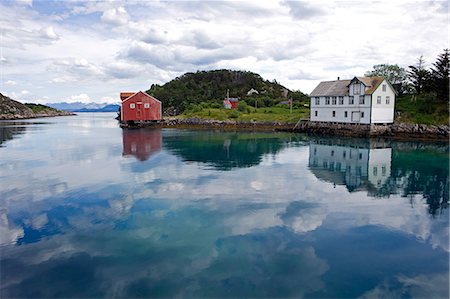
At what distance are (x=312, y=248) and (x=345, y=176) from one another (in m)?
12.0

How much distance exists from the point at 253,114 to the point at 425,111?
95.1ft

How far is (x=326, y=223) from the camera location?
12.8 metres

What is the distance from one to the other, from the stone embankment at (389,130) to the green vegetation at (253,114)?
9.14 m

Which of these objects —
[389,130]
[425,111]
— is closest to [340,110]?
[389,130]

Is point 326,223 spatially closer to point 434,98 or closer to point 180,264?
point 180,264

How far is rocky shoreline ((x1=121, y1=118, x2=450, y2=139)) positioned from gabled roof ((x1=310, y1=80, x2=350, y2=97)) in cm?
413

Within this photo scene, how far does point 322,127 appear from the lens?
48406 mm

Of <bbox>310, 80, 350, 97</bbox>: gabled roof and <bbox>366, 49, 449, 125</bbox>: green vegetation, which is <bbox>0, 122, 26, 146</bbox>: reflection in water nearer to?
<bbox>310, 80, 350, 97</bbox>: gabled roof

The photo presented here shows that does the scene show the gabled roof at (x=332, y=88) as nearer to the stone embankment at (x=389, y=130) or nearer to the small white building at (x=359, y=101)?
the small white building at (x=359, y=101)

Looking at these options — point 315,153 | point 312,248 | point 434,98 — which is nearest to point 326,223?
point 312,248

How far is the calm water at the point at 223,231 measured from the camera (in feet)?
28.3

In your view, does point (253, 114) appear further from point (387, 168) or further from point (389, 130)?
point (387, 168)

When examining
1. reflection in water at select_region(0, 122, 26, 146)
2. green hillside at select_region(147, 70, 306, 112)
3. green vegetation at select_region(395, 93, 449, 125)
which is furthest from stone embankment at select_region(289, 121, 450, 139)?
reflection in water at select_region(0, 122, 26, 146)

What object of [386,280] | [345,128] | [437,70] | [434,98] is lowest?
[386,280]
